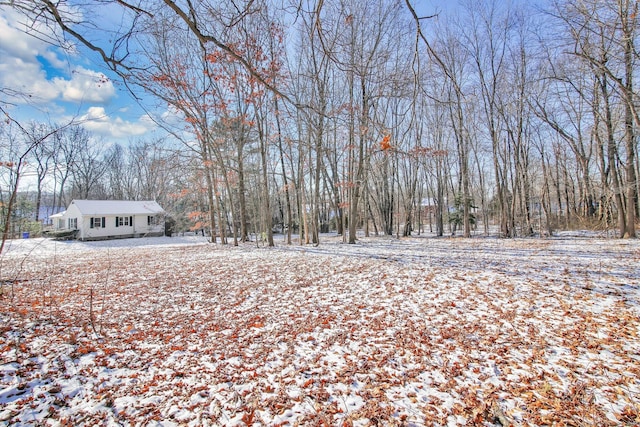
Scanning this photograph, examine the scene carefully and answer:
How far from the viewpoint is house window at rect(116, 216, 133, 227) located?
25.3 meters

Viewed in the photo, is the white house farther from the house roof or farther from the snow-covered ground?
the snow-covered ground

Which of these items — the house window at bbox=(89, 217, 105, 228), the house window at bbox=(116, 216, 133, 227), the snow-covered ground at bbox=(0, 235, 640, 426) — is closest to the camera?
the snow-covered ground at bbox=(0, 235, 640, 426)

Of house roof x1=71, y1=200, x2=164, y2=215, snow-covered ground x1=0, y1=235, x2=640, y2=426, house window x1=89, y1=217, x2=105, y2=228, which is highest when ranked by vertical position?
house roof x1=71, y1=200, x2=164, y2=215

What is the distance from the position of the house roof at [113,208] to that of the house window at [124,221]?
22.1 inches

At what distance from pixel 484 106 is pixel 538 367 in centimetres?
1585

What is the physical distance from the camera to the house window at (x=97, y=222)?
23.6 meters

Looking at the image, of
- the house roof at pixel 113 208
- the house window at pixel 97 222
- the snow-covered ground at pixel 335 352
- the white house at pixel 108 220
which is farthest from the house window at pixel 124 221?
the snow-covered ground at pixel 335 352

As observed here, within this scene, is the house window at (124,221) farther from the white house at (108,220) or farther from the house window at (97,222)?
the house window at (97,222)

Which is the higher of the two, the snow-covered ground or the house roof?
the house roof

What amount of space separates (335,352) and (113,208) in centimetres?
2856

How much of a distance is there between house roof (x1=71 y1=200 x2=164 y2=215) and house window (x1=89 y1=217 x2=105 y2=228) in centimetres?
58

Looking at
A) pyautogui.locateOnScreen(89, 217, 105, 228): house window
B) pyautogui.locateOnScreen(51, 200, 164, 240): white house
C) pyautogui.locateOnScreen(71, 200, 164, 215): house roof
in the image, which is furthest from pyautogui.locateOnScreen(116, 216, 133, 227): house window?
pyautogui.locateOnScreen(89, 217, 105, 228): house window

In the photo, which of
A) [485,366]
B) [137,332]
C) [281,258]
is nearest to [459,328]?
[485,366]

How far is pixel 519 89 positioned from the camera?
48.5 ft
